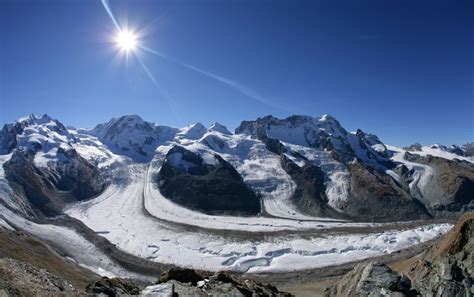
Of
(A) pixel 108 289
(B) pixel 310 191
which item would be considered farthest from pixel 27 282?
(B) pixel 310 191

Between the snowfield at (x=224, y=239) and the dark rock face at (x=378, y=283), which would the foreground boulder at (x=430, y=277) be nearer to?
the dark rock face at (x=378, y=283)

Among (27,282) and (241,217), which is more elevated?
(241,217)

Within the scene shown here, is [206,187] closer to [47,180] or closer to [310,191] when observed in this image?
[310,191]

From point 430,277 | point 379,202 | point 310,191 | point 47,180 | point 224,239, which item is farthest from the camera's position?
point 310,191

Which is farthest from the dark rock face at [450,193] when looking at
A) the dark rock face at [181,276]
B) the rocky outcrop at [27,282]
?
the rocky outcrop at [27,282]

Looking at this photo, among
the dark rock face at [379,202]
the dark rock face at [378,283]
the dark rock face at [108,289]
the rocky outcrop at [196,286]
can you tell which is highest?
the dark rock face at [379,202]

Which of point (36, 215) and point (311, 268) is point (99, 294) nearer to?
point (311, 268)

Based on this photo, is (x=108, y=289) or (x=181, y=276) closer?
(x=108, y=289)
